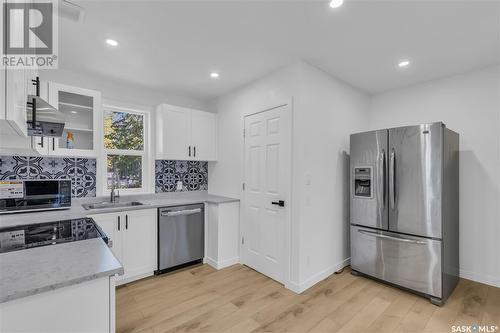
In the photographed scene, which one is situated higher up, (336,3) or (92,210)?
(336,3)

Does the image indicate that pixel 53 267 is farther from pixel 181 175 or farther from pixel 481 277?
pixel 481 277

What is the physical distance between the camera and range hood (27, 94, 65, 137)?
4.29 ft

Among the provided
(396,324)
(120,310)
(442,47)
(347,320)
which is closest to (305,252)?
(347,320)

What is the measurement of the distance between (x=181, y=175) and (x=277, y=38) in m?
2.53

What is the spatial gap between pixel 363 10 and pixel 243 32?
0.98 metres

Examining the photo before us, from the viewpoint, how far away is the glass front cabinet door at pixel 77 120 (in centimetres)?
256

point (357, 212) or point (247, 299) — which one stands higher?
point (357, 212)

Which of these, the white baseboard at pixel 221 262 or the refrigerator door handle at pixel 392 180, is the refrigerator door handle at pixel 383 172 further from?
the white baseboard at pixel 221 262

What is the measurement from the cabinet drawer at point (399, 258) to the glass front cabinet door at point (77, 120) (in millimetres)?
3412

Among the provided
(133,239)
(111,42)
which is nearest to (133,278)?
(133,239)

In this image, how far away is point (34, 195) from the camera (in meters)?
2.47

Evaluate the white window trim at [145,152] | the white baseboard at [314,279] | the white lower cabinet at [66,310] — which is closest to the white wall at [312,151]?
the white baseboard at [314,279]

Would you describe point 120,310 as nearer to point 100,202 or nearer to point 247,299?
point 247,299

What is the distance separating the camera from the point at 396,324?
205 cm
